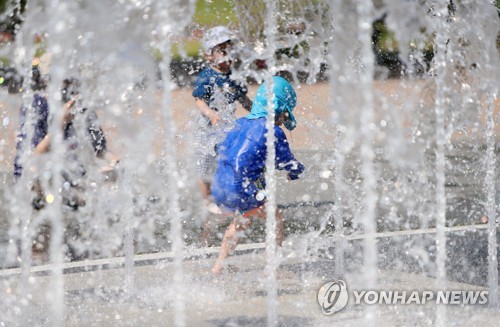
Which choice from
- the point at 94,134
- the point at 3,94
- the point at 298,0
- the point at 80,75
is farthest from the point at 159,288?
the point at 3,94

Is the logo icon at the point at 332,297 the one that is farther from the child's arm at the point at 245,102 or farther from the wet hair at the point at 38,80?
the wet hair at the point at 38,80

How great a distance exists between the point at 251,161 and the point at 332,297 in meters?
0.91

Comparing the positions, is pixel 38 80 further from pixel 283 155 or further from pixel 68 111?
pixel 283 155

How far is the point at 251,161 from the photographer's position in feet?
17.0

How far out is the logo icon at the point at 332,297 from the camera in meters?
4.56

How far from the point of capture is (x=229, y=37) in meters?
5.95

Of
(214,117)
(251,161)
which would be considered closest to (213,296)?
(251,161)

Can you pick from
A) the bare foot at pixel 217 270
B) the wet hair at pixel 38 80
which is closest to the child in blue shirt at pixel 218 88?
the bare foot at pixel 217 270

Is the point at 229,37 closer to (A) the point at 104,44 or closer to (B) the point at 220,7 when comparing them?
(A) the point at 104,44

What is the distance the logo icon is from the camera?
4.56 meters

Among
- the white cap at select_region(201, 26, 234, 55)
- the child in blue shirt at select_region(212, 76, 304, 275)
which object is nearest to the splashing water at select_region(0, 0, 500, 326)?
the child in blue shirt at select_region(212, 76, 304, 275)

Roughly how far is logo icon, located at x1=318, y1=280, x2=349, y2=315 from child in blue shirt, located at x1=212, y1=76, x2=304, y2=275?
508 mm

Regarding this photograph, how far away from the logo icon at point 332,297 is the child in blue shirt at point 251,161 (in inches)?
20.0

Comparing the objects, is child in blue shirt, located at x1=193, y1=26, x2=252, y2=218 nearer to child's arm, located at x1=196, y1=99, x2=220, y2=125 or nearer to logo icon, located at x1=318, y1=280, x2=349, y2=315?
child's arm, located at x1=196, y1=99, x2=220, y2=125
